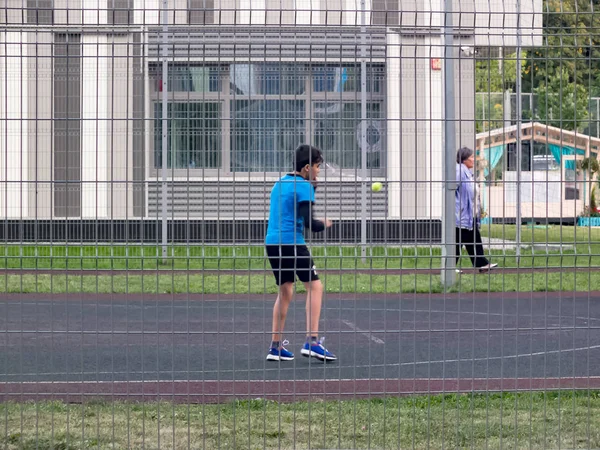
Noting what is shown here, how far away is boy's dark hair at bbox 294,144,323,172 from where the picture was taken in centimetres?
604

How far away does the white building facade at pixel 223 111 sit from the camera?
5.96m

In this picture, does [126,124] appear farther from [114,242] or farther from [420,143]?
[420,143]

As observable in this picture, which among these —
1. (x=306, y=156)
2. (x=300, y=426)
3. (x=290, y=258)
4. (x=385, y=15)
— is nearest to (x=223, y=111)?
(x=306, y=156)

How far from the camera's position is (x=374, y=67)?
20.3 ft

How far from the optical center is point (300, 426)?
→ 6.57 m

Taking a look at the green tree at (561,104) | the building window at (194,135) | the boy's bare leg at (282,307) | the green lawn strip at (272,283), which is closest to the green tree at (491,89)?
the green tree at (561,104)

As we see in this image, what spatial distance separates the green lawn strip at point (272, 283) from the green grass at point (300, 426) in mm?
841

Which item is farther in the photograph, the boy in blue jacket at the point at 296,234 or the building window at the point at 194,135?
the boy in blue jacket at the point at 296,234

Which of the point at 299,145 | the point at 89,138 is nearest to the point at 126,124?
the point at 89,138

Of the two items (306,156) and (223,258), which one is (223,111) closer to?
(306,156)

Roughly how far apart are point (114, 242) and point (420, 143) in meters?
2.08

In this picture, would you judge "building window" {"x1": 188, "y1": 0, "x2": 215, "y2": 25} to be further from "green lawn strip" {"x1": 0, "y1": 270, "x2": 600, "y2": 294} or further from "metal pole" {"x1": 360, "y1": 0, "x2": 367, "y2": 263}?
"green lawn strip" {"x1": 0, "y1": 270, "x2": 600, "y2": 294}

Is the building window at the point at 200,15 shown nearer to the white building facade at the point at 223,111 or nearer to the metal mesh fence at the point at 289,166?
the metal mesh fence at the point at 289,166

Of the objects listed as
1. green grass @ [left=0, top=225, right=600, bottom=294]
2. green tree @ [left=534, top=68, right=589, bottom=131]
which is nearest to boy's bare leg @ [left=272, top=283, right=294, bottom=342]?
green grass @ [left=0, top=225, right=600, bottom=294]
